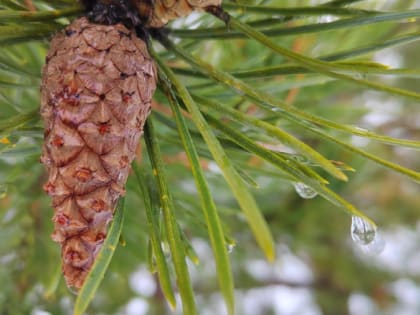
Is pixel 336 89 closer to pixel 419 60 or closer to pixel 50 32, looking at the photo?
pixel 50 32

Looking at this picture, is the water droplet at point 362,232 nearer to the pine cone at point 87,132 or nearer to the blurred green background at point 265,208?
the blurred green background at point 265,208

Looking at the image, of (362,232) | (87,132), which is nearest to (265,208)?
(362,232)

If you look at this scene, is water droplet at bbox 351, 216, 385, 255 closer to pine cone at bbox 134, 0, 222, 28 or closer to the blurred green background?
the blurred green background

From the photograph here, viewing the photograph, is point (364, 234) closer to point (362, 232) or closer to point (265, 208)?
point (362, 232)

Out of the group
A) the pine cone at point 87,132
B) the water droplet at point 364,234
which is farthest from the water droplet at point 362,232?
the pine cone at point 87,132

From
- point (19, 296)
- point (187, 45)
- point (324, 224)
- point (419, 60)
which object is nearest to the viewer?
point (187, 45)

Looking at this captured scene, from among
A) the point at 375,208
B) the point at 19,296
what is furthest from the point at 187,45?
the point at 375,208

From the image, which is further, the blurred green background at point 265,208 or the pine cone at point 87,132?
the blurred green background at point 265,208
